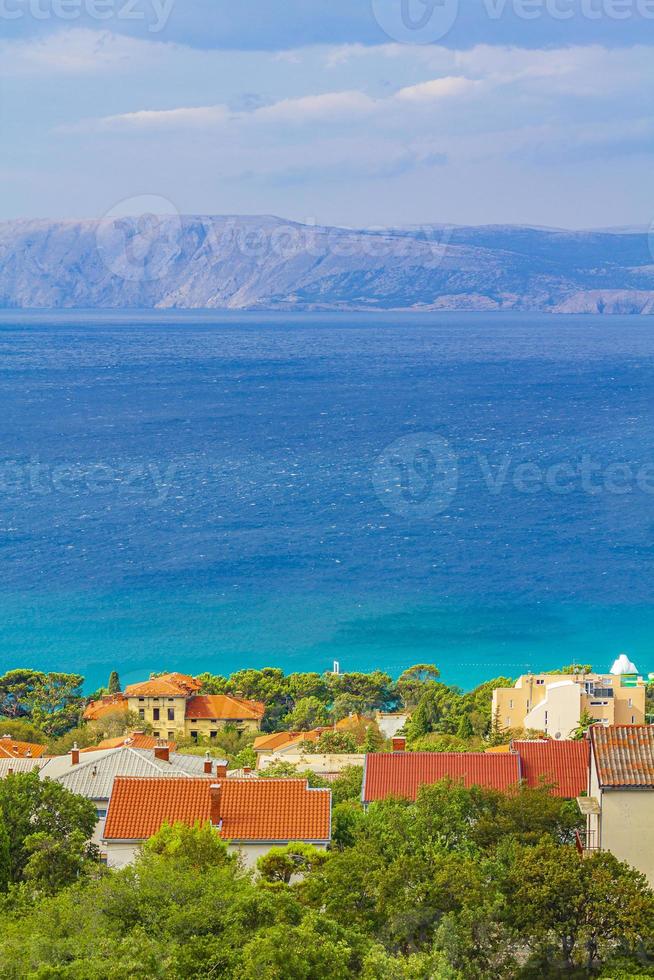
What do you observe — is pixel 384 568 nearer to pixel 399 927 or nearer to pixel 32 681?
pixel 32 681

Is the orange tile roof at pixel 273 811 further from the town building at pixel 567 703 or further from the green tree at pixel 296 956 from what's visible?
the town building at pixel 567 703

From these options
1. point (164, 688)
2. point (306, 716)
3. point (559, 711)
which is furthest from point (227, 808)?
point (164, 688)

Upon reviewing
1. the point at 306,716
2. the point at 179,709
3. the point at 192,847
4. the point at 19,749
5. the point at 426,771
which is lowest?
the point at 192,847

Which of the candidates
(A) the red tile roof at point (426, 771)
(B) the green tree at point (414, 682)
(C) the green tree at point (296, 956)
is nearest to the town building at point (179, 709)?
(B) the green tree at point (414, 682)

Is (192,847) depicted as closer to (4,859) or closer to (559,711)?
(4,859)

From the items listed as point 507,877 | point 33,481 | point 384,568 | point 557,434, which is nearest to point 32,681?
point 384,568

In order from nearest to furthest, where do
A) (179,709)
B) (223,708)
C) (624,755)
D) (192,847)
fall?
(192,847) < (624,755) < (179,709) < (223,708)
